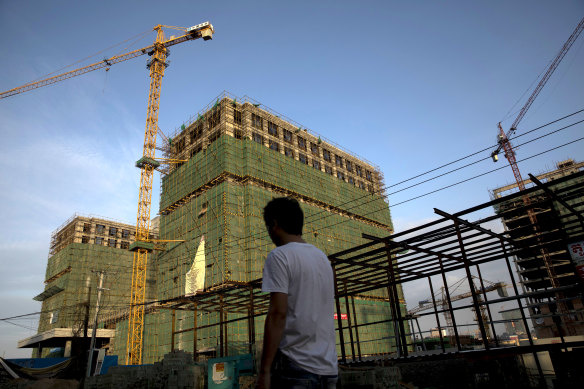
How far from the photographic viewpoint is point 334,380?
2.12 metres

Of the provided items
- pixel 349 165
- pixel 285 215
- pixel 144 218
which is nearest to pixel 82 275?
pixel 144 218

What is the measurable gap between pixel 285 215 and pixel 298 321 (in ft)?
2.24

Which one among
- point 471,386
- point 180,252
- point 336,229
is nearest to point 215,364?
point 471,386

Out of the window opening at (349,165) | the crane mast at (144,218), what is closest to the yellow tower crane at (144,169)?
the crane mast at (144,218)

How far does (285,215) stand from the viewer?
2416 millimetres

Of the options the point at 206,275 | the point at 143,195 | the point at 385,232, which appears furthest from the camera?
the point at 385,232

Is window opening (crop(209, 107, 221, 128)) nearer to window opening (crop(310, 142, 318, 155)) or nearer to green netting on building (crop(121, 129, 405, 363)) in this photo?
green netting on building (crop(121, 129, 405, 363))

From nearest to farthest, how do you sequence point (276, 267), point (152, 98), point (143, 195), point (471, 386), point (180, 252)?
point (276, 267)
point (471, 386)
point (180, 252)
point (143, 195)
point (152, 98)

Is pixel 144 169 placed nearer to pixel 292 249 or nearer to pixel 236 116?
pixel 236 116

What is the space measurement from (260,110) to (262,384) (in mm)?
45418

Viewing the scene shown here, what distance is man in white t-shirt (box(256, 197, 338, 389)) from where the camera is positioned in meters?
1.96

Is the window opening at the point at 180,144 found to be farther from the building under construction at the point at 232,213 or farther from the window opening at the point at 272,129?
the window opening at the point at 272,129

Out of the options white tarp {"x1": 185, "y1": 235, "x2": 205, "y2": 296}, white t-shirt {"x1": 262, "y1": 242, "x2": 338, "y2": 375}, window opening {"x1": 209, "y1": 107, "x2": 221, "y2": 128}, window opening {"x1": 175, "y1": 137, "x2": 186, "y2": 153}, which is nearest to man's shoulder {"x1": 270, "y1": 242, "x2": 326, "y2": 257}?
white t-shirt {"x1": 262, "y1": 242, "x2": 338, "y2": 375}

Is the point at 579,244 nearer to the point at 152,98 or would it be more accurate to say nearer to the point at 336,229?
the point at 336,229
